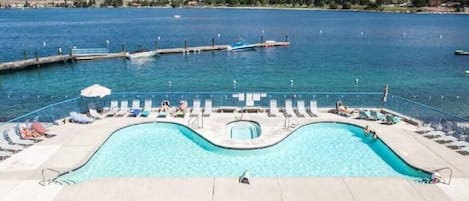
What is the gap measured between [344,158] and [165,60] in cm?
3829

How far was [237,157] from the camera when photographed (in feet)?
51.7

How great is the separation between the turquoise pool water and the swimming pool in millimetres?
1865

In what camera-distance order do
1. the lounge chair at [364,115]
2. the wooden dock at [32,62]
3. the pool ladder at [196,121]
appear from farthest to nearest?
the wooden dock at [32,62] < the lounge chair at [364,115] < the pool ladder at [196,121]

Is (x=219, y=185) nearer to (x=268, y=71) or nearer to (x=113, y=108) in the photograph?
(x=113, y=108)

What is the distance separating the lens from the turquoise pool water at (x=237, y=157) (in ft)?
47.8

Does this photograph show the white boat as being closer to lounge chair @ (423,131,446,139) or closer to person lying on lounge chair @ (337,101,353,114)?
person lying on lounge chair @ (337,101,353,114)

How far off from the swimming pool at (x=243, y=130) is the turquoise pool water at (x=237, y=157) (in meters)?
1.87

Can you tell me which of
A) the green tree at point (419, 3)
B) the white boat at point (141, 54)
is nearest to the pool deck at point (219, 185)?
the white boat at point (141, 54)

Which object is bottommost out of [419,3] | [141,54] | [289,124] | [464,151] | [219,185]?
[219,185]

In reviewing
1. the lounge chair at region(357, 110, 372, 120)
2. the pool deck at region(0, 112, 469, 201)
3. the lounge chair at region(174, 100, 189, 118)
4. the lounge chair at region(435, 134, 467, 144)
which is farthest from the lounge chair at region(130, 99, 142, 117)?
the lounge chair at region(435, 134, 467, 144)

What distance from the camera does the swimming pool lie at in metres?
18.6

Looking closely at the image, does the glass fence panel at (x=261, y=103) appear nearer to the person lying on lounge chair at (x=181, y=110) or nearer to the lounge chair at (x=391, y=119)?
the person lying on lounge chair at (x=181, y=110)

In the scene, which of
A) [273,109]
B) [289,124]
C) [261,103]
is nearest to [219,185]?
[289,124]

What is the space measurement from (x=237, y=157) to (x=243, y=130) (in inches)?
148
